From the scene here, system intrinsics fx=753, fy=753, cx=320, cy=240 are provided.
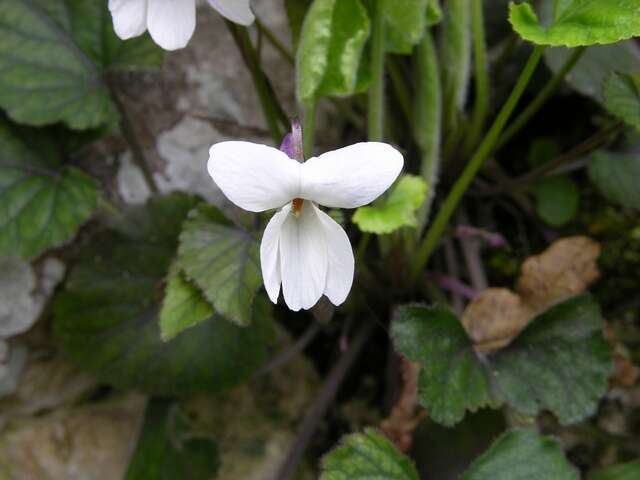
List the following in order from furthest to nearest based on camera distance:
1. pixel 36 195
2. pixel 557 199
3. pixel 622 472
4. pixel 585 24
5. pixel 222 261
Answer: pixel 557 199 < pixel 36 195 < pixel 622 472 < pixel 222 261 < pixel 585 24

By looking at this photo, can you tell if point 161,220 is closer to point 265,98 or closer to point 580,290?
point 265,98

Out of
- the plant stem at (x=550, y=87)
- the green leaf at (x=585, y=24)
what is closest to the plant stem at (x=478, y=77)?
the plant stem at (x=550, y=87)

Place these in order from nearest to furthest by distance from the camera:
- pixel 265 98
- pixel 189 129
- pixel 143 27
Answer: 1. pixel 143 27
2. pixel 265 98
3. pixel 189 129

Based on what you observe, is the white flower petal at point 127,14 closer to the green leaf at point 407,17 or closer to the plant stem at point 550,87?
the green leaf at point 407,17

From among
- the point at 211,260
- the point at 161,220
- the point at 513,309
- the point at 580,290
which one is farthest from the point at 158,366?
the point at 580,290

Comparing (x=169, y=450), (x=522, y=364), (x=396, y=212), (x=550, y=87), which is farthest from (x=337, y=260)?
(x=169, y=450)

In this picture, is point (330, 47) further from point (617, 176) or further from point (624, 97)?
point (617, 176)
